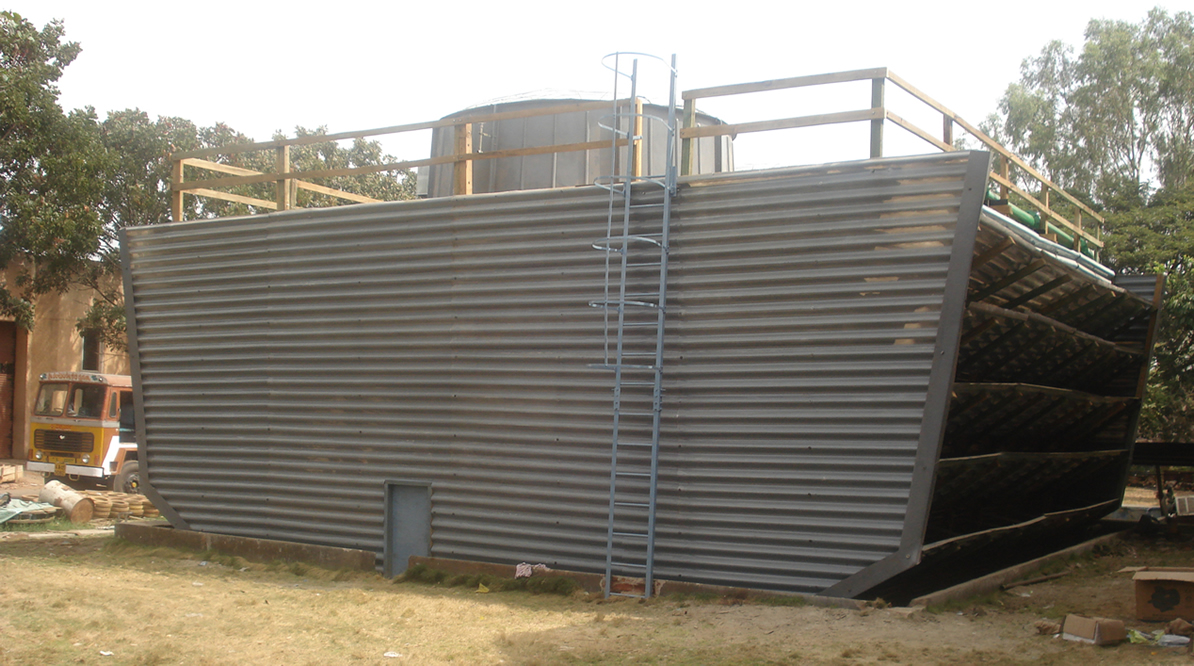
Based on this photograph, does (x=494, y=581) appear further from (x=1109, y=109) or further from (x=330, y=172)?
(x=1109, y=109)

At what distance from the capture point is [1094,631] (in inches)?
263

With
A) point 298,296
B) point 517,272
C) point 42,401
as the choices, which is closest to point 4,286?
point 42,401

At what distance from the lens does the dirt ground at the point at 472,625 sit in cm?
662

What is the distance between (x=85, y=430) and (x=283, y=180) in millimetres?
10826

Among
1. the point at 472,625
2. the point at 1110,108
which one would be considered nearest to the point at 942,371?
the point at 472,625

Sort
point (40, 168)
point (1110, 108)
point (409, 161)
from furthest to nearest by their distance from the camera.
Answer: point (1110, 108) → point (40, 168) → point (409, 161)

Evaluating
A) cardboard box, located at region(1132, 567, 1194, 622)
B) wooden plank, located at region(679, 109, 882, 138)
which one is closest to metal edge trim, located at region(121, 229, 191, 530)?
wooden plank, located at region(679, 109, 882, 138)

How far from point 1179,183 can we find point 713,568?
100 ft

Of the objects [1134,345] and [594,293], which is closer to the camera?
[594,293]

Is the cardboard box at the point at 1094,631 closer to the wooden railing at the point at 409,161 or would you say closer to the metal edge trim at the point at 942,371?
the metal edge trim at the point at 942,371

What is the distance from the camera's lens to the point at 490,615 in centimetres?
813

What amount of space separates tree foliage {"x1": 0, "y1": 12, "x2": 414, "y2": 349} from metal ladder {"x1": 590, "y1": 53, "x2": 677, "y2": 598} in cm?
1367

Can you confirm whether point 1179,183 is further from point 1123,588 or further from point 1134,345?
point 1123,588

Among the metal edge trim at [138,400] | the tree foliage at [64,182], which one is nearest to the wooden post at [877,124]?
the metal edge trim at [138,400]
